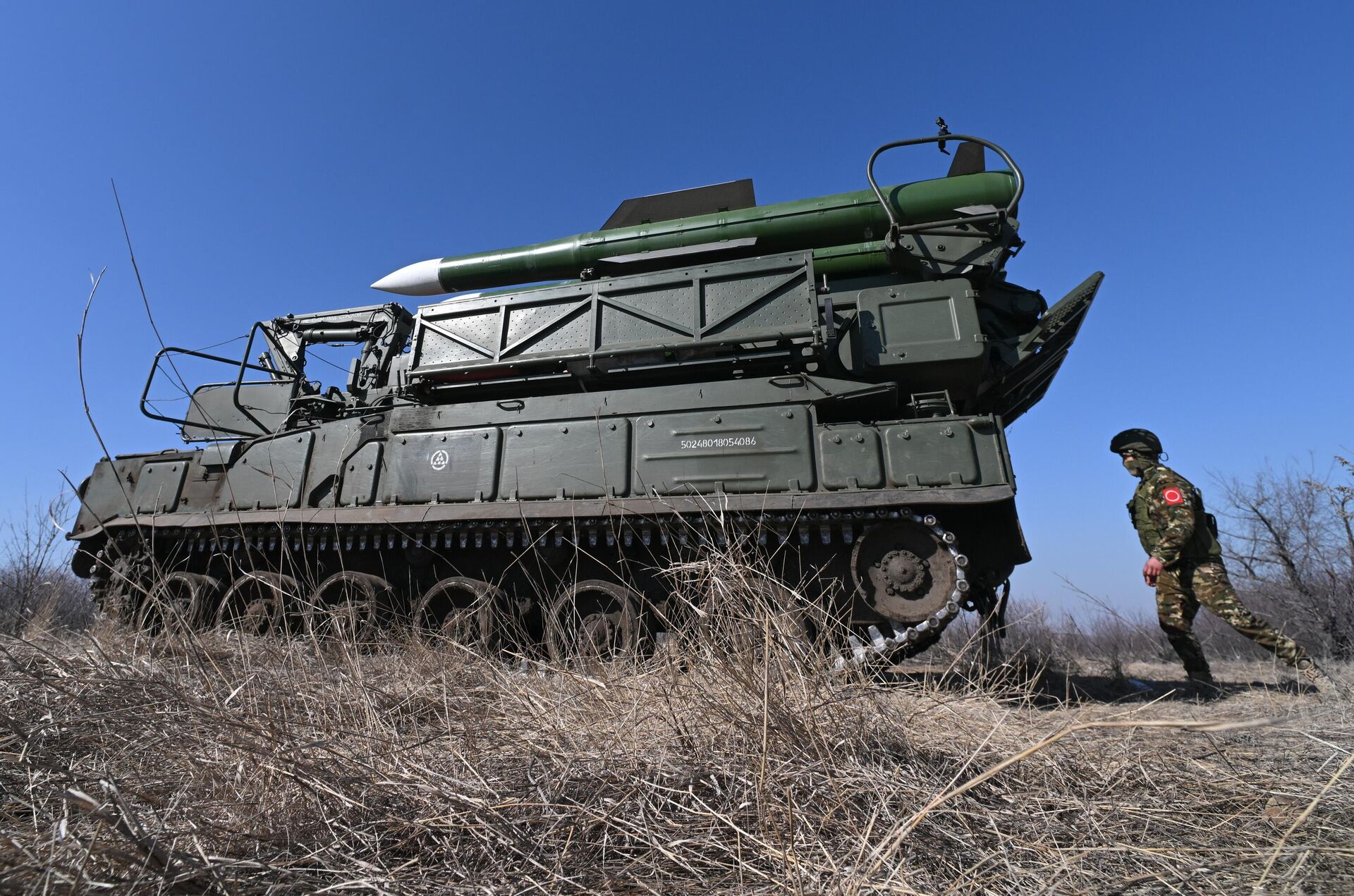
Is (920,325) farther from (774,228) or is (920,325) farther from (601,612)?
(601,612)

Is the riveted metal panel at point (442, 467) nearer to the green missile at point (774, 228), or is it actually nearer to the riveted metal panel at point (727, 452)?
the riveted metal panel at point (727, 452)

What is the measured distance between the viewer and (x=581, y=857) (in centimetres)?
131

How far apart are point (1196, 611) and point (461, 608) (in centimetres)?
661

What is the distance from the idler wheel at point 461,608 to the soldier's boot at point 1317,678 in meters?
5.87

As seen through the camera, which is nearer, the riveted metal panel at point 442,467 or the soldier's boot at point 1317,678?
the soldier's boot at point 1317,678

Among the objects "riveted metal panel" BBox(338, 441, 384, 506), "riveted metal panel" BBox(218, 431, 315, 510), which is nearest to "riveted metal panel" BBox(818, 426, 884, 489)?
"riveted metal panel" BBox(338, 441, 384, 506)

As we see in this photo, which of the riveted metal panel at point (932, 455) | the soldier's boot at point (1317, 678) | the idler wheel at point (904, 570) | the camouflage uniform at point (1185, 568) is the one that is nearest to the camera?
the soldier's boot at point (1317, 678)

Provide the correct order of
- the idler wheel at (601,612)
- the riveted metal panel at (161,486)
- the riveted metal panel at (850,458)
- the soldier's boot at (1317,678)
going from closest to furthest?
1. the soldier's boot at (1317,678)
2. the riveted metal panel at (850,458)
3. the idler wheel at (601,612)
4. the riveted metal panel at (161,486)

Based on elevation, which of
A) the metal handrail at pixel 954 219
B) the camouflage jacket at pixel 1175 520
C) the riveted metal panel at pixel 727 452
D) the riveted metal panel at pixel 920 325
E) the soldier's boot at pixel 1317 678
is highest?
the metal handrail at pixel 954 219

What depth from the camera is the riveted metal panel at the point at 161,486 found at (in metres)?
6.64

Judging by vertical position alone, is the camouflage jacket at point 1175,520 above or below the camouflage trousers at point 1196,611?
above

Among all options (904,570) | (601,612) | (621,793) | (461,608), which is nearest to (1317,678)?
(904,570)

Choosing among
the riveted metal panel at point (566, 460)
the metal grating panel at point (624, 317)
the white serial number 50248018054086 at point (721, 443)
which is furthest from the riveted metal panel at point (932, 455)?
the riveted metal panel at point (566, 460)

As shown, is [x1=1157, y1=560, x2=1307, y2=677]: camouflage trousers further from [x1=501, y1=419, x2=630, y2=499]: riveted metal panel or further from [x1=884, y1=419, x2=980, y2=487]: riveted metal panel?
[x1=501, y1=419, x2=630, y2=499]: riveted metal panel
